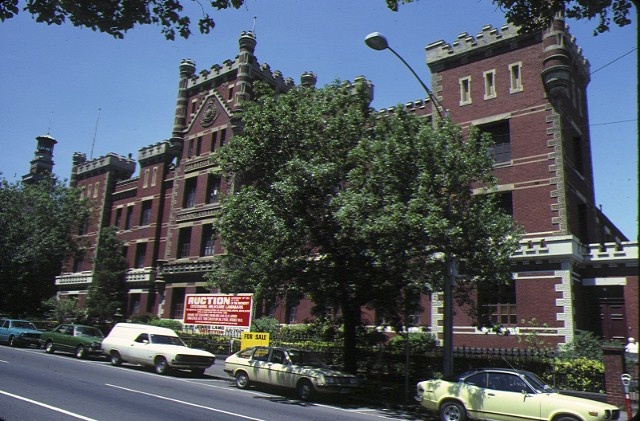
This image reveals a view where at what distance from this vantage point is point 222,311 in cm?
2592

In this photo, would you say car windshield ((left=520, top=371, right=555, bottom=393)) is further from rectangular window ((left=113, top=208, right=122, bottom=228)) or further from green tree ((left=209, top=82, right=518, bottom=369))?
rectangular window ((left=113, top=208, right=122, bottom=228))

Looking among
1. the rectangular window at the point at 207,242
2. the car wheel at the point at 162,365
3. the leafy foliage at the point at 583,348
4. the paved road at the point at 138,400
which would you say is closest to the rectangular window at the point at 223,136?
the rectangular window at the point at 207,242

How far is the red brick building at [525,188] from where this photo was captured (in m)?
22.6

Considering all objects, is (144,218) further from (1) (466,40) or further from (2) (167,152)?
(1) (466,40)

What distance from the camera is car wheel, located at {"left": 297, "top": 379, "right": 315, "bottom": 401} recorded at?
51.7 feet

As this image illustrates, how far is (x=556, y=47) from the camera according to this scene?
2375 centimetres

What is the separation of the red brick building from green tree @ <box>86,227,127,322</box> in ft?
14.6

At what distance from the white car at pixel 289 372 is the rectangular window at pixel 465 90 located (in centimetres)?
1645

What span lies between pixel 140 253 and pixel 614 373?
36.3 meters

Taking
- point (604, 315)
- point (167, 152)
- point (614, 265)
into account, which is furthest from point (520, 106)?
point (167, 152)

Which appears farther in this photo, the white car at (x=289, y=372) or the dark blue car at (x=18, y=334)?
the dark blue car at (x=18, y=334)

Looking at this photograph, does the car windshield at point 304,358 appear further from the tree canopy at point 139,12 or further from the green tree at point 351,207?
the tree canopy at point 139,12

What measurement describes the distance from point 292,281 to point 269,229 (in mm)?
2570

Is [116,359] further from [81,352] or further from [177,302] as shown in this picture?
[177,302]
